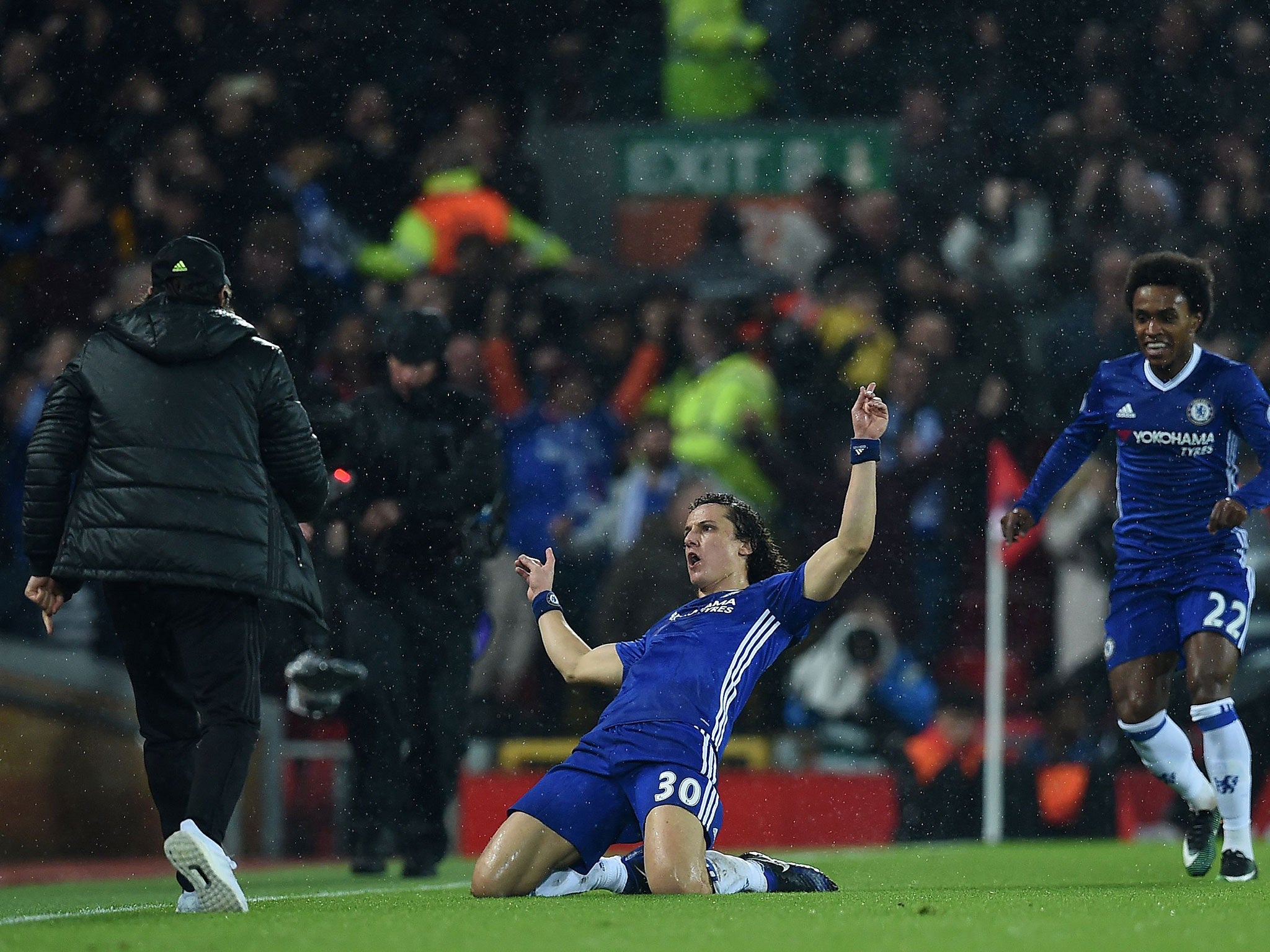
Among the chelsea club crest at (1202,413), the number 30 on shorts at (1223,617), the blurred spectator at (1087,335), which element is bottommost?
the number 30 on shorts at (1223,617)

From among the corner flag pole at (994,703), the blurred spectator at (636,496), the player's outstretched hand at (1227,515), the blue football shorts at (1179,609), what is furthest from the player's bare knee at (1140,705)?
the blurred spectator at (636,496)

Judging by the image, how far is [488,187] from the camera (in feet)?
38.5

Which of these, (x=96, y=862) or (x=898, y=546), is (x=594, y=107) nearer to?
(x=898, y=546)

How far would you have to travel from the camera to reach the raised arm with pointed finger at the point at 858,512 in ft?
16.2

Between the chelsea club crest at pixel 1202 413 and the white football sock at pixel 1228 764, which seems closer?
the white football sock at pixel 1228 764

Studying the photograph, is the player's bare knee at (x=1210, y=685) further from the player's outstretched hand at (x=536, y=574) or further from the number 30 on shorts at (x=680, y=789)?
the player's outstretched hand at (x=536, y=574)

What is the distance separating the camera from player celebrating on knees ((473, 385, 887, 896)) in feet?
16.2

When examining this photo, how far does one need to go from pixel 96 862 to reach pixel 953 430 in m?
4.78

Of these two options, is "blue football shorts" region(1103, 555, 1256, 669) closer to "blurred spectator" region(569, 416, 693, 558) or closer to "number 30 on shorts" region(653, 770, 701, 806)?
"number 30 on shorts" region(653, 770, 701, 806)

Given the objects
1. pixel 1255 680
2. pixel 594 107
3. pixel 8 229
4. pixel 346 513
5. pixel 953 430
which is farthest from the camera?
pixel 594 107

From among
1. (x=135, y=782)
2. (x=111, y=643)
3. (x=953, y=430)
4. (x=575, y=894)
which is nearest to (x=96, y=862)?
(x=135, y=782)

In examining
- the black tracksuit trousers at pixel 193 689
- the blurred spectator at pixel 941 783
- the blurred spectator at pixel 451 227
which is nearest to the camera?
the black tracksuit trousers at pixel 193 689

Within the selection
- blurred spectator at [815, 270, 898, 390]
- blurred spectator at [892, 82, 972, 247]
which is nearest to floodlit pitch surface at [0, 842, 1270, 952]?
blurred spectator at [815, 270, 898, 390]

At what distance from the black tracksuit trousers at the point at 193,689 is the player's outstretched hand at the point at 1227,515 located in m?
2.76
